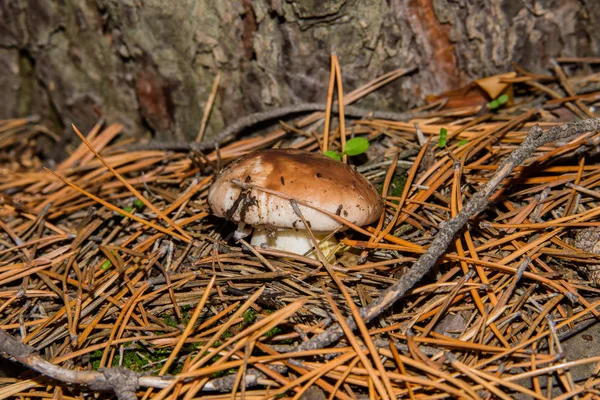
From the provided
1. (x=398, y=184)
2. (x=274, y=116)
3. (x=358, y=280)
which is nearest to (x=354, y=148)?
(x=398, y=184)

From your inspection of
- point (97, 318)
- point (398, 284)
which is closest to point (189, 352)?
point (97, 318)

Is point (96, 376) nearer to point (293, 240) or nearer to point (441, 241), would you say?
point (293, 240)

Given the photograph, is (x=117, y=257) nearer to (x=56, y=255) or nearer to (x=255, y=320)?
(x=56, y=255)

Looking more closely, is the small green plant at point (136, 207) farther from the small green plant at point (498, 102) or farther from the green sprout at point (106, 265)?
the small green plant at point (498, 102)

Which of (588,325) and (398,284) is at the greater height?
(398,284)

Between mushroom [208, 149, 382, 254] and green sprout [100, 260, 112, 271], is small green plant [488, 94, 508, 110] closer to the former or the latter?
mushroom [208, 149, 382, 254]

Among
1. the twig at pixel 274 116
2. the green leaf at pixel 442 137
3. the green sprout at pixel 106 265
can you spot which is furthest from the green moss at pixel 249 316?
the green leaf at pixel 442 137

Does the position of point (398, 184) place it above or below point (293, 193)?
below
